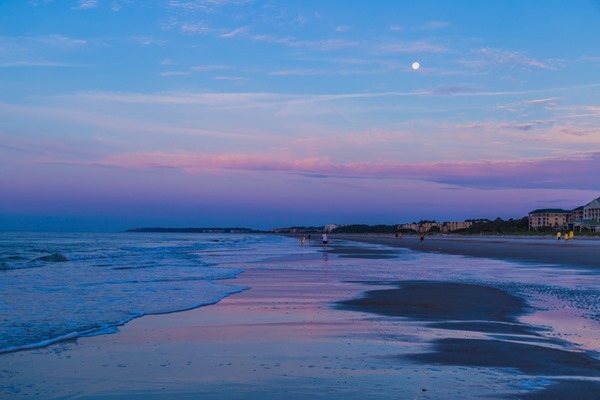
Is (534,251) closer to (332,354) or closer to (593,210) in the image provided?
(332,354)

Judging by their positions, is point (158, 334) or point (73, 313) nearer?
point (158, 334)

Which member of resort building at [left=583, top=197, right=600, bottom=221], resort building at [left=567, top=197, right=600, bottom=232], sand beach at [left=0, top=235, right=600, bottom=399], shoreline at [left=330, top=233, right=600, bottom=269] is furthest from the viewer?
resort building at [left=583, top=197, right=600, bottom=221]

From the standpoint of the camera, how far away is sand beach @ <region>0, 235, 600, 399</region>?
6520 mm

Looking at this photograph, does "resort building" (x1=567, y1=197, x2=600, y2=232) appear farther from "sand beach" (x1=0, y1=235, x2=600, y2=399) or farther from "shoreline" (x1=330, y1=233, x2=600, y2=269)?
"sand beach" (x1=0, y1=235, x2=600, y2=399)

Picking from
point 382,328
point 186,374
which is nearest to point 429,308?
point 382,328

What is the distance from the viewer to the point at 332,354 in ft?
27.2

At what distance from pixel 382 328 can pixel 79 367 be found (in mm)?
5156

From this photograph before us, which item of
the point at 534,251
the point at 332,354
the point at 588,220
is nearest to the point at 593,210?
the point at 588,220

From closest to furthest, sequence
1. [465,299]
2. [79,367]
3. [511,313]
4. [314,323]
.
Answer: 1. [79,367]
2. [314,323]
3. [511,313]
4. [465,299]

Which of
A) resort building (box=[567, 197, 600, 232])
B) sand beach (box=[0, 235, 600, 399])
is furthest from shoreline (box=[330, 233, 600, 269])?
resort building (box=[567, 197, 600, 232])

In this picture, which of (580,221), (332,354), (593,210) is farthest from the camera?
(593,210)

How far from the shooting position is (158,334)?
10.2 meters

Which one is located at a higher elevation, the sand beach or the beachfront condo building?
the beachfront condo building

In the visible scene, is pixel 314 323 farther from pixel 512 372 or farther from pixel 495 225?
pixel 495 225
